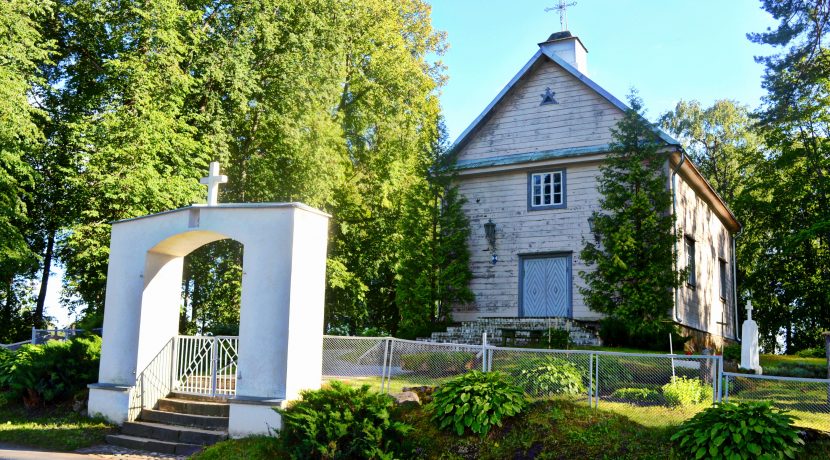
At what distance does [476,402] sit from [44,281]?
2360cm

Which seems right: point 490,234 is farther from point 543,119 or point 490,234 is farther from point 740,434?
point 740,434

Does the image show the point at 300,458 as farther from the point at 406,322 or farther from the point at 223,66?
the point at 223,66

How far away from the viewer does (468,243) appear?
76.5 ft

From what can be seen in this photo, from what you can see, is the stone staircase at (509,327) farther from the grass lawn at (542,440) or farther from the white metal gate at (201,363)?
the grass lawn at (542,440)

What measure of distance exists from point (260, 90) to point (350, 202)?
7.28 m

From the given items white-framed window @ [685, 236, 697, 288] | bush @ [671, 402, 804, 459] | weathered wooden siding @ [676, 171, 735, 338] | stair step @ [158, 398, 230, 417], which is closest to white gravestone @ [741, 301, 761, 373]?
weathered wooden siding @ [676, 171, 735, 338]

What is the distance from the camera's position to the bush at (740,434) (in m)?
8.38

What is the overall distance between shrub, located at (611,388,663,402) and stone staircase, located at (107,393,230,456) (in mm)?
6361

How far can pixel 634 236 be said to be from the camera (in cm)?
2005

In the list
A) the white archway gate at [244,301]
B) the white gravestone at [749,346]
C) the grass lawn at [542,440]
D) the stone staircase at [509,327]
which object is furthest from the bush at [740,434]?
the stone staircase at [509,327]

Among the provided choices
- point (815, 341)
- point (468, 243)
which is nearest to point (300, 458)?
point (468, 243)

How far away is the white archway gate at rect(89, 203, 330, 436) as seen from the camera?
11.6m

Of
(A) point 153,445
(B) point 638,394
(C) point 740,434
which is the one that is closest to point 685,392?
(B) point 638,394

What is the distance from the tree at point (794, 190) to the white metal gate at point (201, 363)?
2038cm
